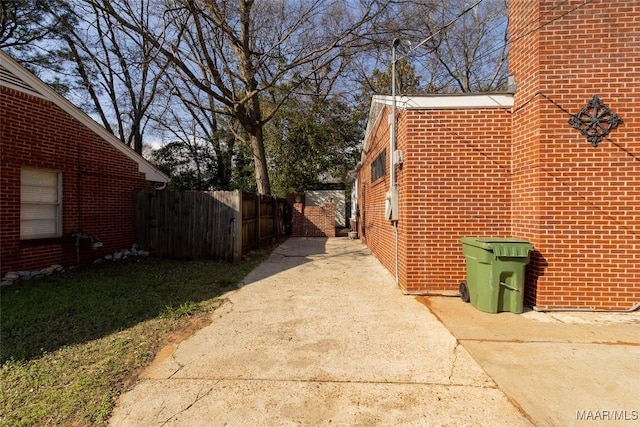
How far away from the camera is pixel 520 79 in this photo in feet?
16.5

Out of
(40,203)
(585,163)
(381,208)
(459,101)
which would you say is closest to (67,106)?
(40,203)

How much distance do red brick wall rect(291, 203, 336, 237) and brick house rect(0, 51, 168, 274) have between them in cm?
909

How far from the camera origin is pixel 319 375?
287 centimetres

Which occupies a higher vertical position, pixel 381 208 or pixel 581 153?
pixel 581 153

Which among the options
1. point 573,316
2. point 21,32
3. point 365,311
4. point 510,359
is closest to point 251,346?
point 365,311

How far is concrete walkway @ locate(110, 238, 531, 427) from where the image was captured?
2.32 m

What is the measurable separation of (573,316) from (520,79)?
362cm

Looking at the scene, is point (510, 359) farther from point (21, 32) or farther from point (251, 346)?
point (21, 32)

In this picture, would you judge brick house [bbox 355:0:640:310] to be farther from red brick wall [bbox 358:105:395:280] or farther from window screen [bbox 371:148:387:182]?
window screen [bbox 371:148:387:182]

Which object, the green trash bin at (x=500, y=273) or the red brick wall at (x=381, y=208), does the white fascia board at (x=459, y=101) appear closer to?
the red brick wall at (x=381, y=208)

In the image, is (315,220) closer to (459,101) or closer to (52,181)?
(52,181)

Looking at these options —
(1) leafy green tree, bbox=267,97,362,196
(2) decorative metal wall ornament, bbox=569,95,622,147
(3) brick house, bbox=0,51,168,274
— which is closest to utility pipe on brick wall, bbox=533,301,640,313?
(2) decorative metal wall ornament, bbox=569,95,622,147

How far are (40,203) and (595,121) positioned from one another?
10.2 m

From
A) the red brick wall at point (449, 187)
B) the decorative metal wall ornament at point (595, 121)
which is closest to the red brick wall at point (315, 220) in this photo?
the red brick wall at point (449, 187)
